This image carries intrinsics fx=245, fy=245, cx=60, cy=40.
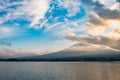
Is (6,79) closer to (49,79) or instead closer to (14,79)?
(14,79)

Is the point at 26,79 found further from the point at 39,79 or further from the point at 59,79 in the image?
the point at 59,79

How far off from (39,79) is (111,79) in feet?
67.0

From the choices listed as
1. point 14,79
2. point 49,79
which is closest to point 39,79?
point 49,79

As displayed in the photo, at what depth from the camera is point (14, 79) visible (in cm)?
7162

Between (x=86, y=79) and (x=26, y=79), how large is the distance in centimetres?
1730

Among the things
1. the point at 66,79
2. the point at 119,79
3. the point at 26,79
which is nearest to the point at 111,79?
the point at 119,79

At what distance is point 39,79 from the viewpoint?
2761 inches

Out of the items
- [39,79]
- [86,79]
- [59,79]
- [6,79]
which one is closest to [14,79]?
[6,79]

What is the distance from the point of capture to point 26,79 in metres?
70.7

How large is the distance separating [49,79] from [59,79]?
2853 mm

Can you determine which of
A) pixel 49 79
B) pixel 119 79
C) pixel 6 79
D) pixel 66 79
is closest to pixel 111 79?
pixel 119 79

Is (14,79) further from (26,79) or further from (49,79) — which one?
(49,79)

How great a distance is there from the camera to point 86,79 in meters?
70.5

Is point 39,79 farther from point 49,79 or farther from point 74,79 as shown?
point 74,79
